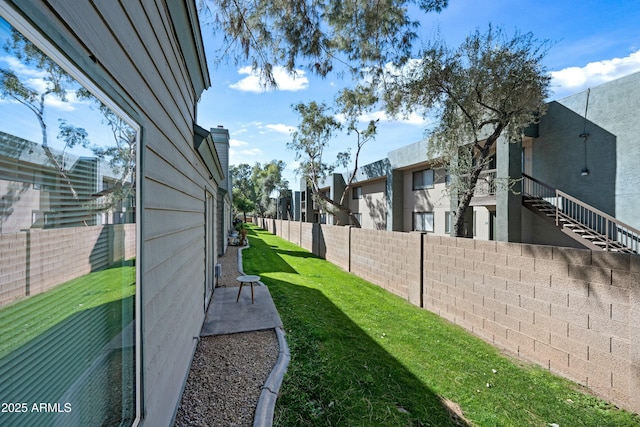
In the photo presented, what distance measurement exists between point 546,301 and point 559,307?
0.18 m

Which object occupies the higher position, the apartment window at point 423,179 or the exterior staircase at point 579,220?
the apartment window at point 423,179

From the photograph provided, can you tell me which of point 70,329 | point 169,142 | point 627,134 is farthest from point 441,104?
point 70,329

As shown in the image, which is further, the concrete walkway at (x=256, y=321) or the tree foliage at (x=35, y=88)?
the concrete walkway at (x=256, y=321)

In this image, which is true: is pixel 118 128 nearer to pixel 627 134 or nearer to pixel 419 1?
pixel 419 1

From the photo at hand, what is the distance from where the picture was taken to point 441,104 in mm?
8352

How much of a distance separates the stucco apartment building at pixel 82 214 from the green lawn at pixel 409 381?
6.09 feet

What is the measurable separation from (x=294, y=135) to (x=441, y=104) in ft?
41.1

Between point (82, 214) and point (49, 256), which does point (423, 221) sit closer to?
point (82, 214)

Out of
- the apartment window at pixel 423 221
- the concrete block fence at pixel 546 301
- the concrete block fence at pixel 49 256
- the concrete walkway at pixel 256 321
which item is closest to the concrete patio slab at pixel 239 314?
the concrete walkway at pixel 256 321

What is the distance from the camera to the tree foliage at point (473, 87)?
23.5 ft

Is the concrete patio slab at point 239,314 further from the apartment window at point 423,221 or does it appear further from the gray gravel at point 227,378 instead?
the apartment window at point 423,221

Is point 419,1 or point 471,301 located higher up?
point 419,1

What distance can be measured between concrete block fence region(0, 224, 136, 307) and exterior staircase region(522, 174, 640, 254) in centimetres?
1001

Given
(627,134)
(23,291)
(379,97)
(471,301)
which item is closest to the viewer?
(23,291)
